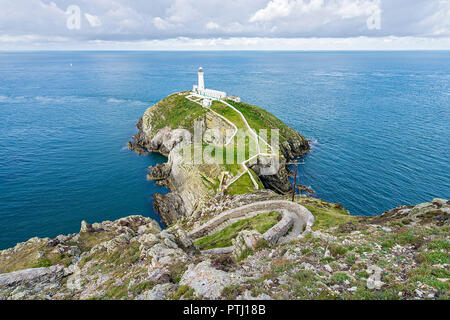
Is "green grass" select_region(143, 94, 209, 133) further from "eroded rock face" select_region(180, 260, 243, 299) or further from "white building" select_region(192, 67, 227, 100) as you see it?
"eroded rock face" select_region(180, 260, 243, 299)

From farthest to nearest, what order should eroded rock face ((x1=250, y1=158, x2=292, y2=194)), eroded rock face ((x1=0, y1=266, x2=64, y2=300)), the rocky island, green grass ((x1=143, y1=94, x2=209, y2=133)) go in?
green grass ((x1=143, y1=94, x2=209, y2=133)), eroded rock face ((x1=250, y1=158, x2=292, y2=194)), eroded rock face ((x1=0, y1=266, x2=64, y2=300)), the rocky island

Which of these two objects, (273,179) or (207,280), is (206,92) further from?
(207,280)

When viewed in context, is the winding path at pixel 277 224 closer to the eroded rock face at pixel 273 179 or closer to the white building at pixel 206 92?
the eroded rock face at pixel 273 179

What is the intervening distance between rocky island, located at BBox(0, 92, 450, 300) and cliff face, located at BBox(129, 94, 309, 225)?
2.71 m

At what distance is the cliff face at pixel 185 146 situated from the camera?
51.3 metres

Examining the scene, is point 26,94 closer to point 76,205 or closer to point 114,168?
point 114,168

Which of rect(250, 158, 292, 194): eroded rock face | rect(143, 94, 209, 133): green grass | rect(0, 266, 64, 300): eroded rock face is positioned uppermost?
rect(143, 94, 209, 133): green grass

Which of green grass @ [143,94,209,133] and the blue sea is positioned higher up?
green grass @ [143,94,209,133]

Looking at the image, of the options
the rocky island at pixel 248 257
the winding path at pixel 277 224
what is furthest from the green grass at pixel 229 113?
the winding path at pixel 277 224

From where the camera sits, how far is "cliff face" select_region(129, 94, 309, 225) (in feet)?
168

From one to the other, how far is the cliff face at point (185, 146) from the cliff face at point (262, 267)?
23201 millimetres

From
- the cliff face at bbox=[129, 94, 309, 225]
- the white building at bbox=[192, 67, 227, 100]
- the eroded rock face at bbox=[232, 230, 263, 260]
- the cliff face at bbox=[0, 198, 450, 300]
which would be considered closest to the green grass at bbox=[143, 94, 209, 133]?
the cliff face at bbox=[129, 94, 309, 225]

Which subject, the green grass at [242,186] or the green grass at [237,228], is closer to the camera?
the green grass at [237,228]

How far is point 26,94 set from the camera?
452ft
